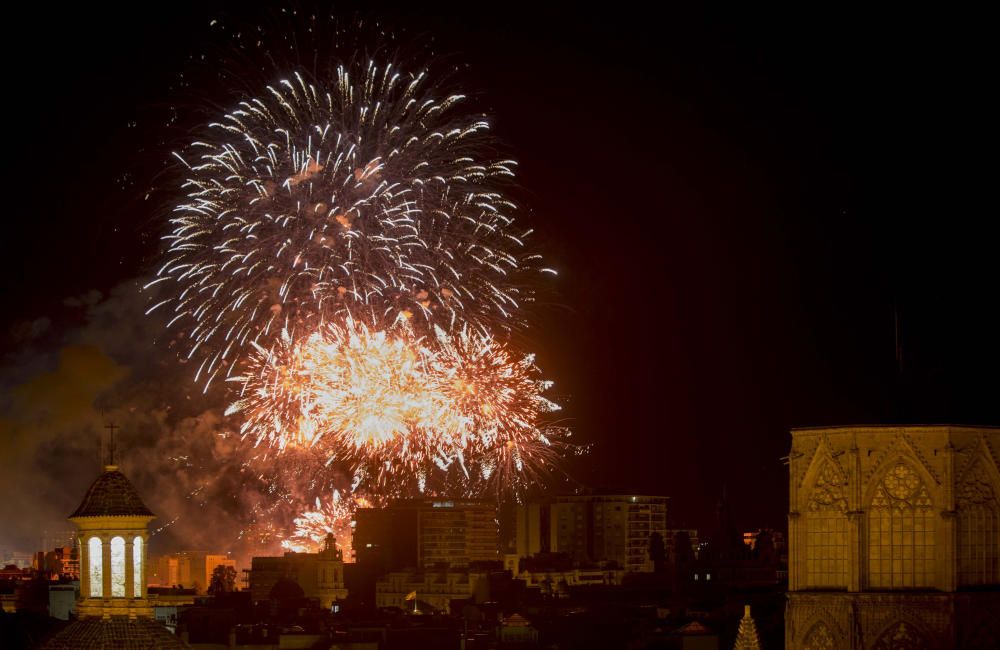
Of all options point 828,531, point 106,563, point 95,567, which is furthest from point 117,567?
point 828,531

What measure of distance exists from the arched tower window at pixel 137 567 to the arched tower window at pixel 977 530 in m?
22.1

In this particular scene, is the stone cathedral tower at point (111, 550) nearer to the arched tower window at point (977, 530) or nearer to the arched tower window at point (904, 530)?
the arched tower window at point (904, 530)

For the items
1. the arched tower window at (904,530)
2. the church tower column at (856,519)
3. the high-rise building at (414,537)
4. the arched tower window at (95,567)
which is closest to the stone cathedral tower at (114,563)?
the arched tower window at (95,567)

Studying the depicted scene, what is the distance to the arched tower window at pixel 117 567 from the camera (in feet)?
186

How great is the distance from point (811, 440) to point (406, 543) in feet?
486

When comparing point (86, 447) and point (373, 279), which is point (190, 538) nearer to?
point (86, 447)

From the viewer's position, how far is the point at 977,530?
46594mm

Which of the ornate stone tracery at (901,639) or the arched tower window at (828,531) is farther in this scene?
the arched tower window at (828,531)

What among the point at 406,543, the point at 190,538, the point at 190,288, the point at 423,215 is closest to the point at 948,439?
the point at 423,215

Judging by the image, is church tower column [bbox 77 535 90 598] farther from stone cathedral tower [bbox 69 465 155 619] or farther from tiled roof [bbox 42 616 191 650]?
tiled roof [bbox 42 616 191 650]

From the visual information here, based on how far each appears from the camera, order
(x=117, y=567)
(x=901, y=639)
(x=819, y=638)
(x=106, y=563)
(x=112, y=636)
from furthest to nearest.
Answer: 1. (x=117, y=567)
2. (x=106, y=563)
3. (x=112, y=636)
4. (x=819, y=638)
5. (x=901, y=639)

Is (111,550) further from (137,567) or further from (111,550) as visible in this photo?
(137,567)

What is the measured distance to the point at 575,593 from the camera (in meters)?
146

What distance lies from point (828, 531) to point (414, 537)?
493 ft
